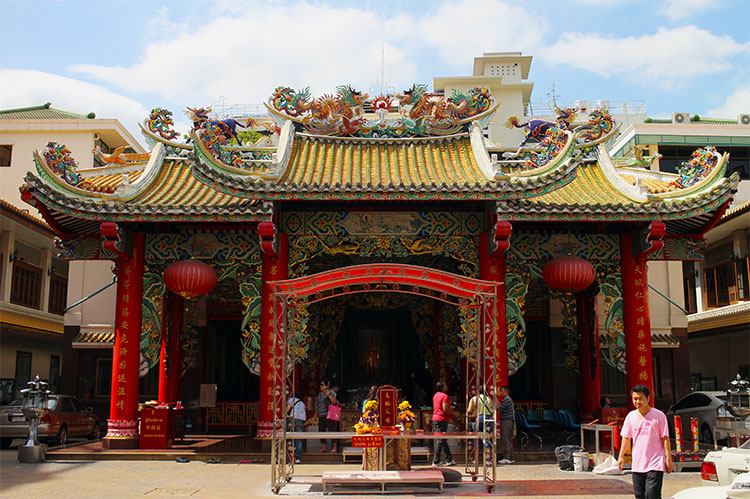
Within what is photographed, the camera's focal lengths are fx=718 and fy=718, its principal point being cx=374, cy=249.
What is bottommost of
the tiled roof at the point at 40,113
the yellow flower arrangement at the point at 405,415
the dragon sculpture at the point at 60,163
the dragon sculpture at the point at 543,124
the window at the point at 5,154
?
the yellow flower arrangement at the point at 405,415

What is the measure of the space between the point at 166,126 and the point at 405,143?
5.66m

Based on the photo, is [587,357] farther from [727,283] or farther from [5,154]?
[5,154]

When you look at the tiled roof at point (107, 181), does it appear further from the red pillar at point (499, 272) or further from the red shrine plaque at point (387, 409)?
the red shrine plaque at point (387, 409)

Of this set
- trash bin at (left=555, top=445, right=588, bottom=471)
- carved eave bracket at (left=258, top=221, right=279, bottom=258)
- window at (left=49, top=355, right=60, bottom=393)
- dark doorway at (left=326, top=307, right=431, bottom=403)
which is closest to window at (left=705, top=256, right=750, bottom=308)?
dark doorway at (left=326, top=307, right=431, bottom=403)

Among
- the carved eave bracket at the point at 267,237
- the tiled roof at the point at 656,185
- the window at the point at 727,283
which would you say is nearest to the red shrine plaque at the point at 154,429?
the carved eave bracket at the point at 267,237

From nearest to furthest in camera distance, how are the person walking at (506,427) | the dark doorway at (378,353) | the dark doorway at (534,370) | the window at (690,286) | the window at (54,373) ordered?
1. the person walking at (506,427)
2. the dark doorway at (378,353)
3. the dark doorway at (534,370)
4. the window at (690,286)
5. the window at (54,373)

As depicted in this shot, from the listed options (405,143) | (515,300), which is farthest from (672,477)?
(405,143)

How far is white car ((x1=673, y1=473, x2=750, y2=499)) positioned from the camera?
626 cm

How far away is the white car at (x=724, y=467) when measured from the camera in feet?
29.5

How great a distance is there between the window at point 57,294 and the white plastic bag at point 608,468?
20576 millimetres

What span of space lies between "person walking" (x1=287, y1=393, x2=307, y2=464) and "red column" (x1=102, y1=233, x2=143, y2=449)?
11.1 feet

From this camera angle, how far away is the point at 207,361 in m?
20.7

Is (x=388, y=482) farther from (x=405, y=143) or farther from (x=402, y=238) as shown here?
(x=405, y=143)

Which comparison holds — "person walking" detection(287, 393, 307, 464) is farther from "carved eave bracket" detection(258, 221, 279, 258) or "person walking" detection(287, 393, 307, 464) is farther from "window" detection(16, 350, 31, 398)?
"window" detection(16, 350, 31, 398)
